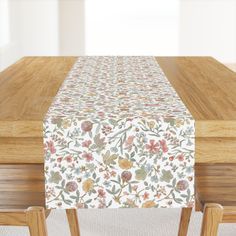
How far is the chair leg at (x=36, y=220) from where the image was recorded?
5.05 feet

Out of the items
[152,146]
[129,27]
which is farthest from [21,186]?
[129,27]

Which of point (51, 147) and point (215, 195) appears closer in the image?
point (51, 147)

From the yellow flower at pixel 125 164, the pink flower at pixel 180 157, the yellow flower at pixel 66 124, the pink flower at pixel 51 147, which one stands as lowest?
the yellow flower at pixel 125 164

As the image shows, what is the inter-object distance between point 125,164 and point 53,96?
513 mm

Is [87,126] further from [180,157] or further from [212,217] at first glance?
[212,217]

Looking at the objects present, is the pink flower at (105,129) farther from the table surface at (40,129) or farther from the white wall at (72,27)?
the white wall at (72,27)

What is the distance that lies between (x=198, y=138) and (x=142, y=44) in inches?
225

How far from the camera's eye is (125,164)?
158cm

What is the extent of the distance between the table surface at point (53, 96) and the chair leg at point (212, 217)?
14 cm

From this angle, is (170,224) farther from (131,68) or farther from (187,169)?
(187,169)

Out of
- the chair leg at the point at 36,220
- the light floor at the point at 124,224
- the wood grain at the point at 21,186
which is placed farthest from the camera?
the light floor at the point at 124,224

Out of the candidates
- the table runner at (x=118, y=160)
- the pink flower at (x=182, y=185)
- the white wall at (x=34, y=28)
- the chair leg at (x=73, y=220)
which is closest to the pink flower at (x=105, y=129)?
the table runner at (x=118, y=160)

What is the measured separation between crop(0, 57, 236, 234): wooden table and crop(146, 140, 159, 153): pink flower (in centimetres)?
12

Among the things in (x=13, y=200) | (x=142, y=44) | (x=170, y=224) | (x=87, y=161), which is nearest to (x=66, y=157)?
(x=87, y=161)
